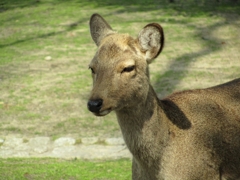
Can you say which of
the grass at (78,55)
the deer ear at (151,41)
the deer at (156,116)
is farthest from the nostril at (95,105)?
the grass at (78,55)

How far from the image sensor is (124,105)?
3998 millimetres

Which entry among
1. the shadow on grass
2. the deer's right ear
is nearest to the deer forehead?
the deer's right ear

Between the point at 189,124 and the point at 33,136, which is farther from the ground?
the point at 189,124

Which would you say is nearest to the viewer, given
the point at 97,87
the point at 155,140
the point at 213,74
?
the point at 97,87

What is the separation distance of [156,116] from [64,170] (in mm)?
1952

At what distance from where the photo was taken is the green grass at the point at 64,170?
5.75m

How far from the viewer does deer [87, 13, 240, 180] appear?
4005 mm

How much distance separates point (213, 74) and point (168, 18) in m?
4.32

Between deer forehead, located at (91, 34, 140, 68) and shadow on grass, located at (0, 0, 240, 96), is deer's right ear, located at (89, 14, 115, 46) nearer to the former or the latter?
deer forehead, located at (91, 34, 140, 68)

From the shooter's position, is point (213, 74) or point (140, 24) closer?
point (213, 74)

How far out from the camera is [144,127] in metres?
4.22

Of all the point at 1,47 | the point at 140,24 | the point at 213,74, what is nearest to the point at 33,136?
the point at 213,74

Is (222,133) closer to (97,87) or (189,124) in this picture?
(189,124)

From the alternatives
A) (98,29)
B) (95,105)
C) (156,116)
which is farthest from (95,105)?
(98,29)
